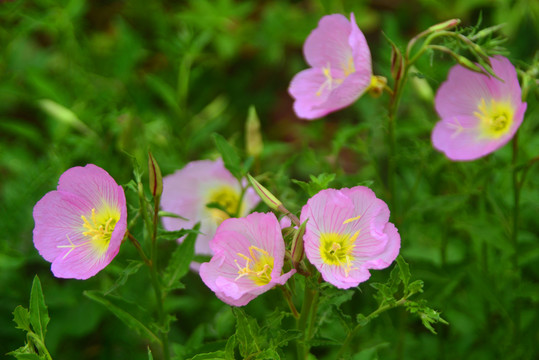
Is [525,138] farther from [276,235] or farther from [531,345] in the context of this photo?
[276,235]

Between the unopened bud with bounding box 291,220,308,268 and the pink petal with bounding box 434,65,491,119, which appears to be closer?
the unopened bud with bounding box 291,220,308,268

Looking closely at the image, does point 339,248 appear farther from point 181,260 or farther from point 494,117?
point 494,117

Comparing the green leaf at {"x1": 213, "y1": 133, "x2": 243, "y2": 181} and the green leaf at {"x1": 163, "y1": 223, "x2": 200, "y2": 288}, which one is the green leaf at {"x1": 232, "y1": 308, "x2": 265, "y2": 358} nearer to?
the green leaf at {"x1": 163, "y1": 223, "x2": 200, "y2": 288}

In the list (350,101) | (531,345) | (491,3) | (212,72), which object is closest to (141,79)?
(212,72)

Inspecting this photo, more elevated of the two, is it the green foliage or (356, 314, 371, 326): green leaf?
(356, 314, 371, 326): green leaf

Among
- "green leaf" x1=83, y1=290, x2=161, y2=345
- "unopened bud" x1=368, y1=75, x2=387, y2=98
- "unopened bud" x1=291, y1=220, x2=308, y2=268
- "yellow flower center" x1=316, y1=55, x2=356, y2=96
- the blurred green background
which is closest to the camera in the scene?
"unopened bud" x1=291, y1=220, x2=308, y2=268

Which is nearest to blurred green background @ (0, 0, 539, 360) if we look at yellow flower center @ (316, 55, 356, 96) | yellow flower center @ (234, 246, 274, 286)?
yellow flower center @ (316, 55, 356, 96)

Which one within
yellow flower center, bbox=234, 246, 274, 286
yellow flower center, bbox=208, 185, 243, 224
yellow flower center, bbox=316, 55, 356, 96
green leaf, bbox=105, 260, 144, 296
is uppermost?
yellow flower center, bbox=316, 55, 356, 96
